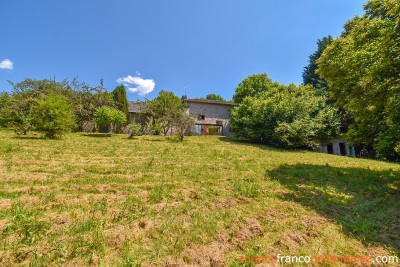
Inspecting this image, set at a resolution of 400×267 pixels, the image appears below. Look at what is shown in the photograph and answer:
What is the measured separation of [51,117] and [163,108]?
12.0 meters

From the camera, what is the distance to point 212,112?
1108 inches

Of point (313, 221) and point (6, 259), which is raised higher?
point (6, 259)

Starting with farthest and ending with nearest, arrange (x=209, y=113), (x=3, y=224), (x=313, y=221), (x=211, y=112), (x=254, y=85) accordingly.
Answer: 1. (x=254, y=85)
2. (x=211, y=112)
3. (x=209, y=113)
4. (x=313, y=221)
5. (x=3, y=224)

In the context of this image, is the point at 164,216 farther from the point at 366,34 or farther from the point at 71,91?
the point at 71,91

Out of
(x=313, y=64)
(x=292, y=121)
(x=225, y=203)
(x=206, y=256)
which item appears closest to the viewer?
(x=206, y=256)

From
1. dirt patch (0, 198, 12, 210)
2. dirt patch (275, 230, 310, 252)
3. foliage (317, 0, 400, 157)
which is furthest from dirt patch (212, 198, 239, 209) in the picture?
foliage (317, 0, 400, 157)

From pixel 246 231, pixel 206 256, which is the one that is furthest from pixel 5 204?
pixel 246 231

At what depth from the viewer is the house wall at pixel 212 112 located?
27473 mm

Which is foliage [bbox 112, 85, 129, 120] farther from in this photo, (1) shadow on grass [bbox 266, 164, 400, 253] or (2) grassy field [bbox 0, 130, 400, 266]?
(1) shadow on grass [bbox 266, 164, 400, 253]

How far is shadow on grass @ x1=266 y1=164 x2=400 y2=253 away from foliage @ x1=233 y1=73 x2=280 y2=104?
29.8 meters

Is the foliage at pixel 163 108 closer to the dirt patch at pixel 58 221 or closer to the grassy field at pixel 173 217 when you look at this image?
the grassy field at pixel 173 217

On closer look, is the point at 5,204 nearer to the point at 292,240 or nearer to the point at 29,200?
the point at 29,200

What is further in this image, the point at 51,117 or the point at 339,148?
the point at 339,148

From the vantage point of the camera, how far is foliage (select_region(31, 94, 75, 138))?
10.5m
